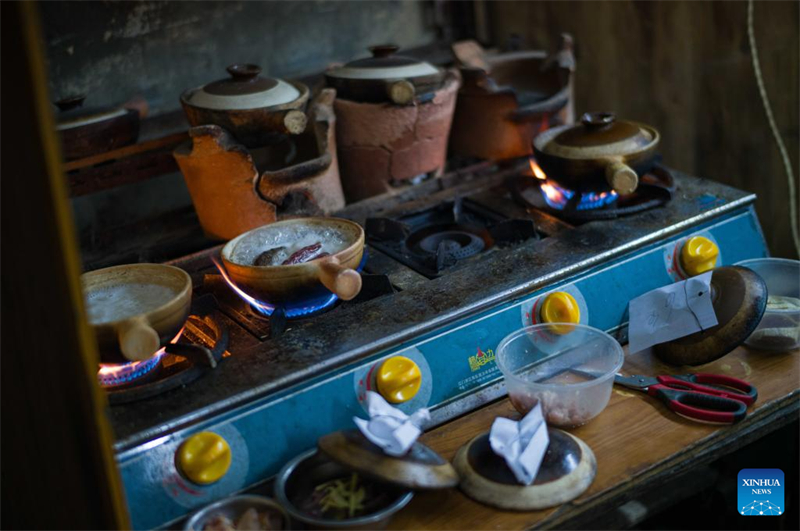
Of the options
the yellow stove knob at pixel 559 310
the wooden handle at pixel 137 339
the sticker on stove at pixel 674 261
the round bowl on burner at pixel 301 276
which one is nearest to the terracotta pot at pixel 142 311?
the wooden handle at pixel 137 339

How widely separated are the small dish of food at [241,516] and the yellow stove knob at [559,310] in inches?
26.0

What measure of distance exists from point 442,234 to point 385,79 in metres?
0.41

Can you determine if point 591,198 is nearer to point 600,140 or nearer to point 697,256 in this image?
point 600,140

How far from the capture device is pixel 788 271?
2012 mm

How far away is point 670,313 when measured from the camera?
5.94 ft

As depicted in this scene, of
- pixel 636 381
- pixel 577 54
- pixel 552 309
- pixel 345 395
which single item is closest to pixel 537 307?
pixel 552 309

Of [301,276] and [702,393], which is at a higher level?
[301,276]

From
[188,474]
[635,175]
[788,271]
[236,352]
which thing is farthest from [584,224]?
[188,474]

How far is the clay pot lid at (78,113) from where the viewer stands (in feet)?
6.72

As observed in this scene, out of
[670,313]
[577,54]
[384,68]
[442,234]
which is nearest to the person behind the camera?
[670,313]

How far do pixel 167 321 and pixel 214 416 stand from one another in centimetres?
18

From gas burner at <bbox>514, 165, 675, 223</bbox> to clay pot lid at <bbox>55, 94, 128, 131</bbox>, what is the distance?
3.21ft

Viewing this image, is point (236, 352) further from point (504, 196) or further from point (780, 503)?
point (780, 503)

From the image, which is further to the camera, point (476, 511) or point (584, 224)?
point (584, 224)
